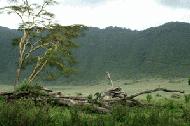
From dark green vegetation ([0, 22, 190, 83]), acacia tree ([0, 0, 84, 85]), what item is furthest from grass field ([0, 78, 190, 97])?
dark green vegetation ([0, 22, 190, 83])

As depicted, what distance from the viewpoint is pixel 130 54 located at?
161875 millimetres

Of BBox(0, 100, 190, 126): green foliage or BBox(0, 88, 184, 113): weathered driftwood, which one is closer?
BBox(0, 100, 190, 126): green foliage

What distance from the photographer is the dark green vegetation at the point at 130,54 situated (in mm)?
137750

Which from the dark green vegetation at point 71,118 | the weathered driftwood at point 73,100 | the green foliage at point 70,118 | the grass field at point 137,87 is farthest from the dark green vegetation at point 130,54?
the green foliage at point 70,118

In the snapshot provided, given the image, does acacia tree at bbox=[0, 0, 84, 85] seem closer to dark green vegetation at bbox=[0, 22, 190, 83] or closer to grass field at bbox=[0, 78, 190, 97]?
grass field at bbox=[0, 78, 190, 97]

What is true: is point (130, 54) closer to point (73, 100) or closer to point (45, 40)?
point (45, 40)

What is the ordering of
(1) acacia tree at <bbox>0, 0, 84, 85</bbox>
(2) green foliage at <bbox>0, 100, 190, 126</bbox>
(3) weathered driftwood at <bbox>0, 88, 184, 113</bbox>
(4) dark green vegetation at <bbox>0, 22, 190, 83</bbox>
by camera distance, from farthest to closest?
(4) dark green vegetation at <bbox>0, 22, 190, 83</bbox>
(1) acacia tree at <bbox>0, 0, 84, 85</bbox>
(3) weathered driftwood at <bbox>0, 88, 184, 113</bbox>
(2) green foliage at <bbox>0, 100, 190, 126</bbox>

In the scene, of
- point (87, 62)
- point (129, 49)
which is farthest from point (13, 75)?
point (129, 49)

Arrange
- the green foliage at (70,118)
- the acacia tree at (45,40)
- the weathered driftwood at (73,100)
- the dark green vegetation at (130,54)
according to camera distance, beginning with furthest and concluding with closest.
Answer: the dark green vegetation at (130,54) < the acacia tree at (45,40) < the weathered driftwood at (73,100) < the green foliage at (70,118)

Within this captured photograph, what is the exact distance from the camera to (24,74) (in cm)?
15175

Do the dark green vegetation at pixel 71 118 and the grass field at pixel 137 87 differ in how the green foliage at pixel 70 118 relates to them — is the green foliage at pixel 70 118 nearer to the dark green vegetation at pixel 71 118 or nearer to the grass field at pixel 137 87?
the dark green vegetation at pixel 71 118

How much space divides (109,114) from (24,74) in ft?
460

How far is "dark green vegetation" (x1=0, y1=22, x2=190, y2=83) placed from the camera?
452ft

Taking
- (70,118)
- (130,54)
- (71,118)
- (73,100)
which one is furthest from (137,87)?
(130,54)
